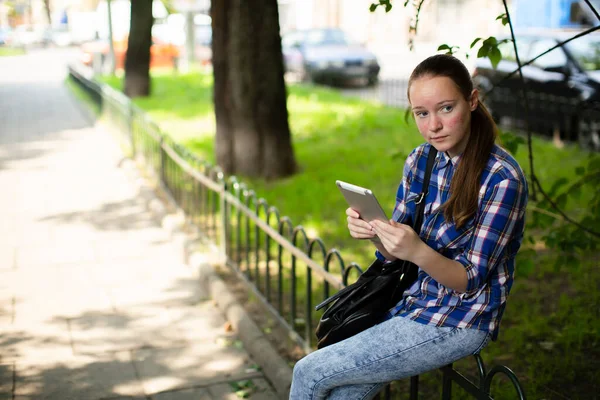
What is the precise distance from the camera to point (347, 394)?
2.62 metres

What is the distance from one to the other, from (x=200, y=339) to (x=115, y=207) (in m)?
4.06

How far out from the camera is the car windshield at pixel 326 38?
23.6 metres

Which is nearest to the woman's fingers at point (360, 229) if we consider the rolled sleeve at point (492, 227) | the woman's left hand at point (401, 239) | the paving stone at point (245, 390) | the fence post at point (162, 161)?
the woman's left hand at point (401, 239)

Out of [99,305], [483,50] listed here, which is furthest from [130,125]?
[483,50]

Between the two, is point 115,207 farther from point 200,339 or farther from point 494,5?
point 494,5

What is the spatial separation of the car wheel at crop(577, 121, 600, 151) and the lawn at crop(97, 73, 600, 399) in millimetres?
295

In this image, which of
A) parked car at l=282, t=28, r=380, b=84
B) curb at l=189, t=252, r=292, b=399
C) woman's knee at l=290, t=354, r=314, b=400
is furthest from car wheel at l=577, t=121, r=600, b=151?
parked car at l=282, t=28, r=380, b=84

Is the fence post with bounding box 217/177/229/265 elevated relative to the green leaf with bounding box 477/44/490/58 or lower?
lower

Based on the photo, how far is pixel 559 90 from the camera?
11.8 meters

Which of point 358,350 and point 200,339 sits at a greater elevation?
point 358,350

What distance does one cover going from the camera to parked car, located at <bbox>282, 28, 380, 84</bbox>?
71.6 feet

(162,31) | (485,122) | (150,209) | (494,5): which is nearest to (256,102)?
(150,209)

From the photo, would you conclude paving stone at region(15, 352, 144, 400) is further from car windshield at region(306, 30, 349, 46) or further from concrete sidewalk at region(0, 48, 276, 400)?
car windshield at region(306, 30, 349, 46)

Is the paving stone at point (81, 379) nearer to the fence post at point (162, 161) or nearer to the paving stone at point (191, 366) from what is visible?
the paving stone at point (191, 366)
